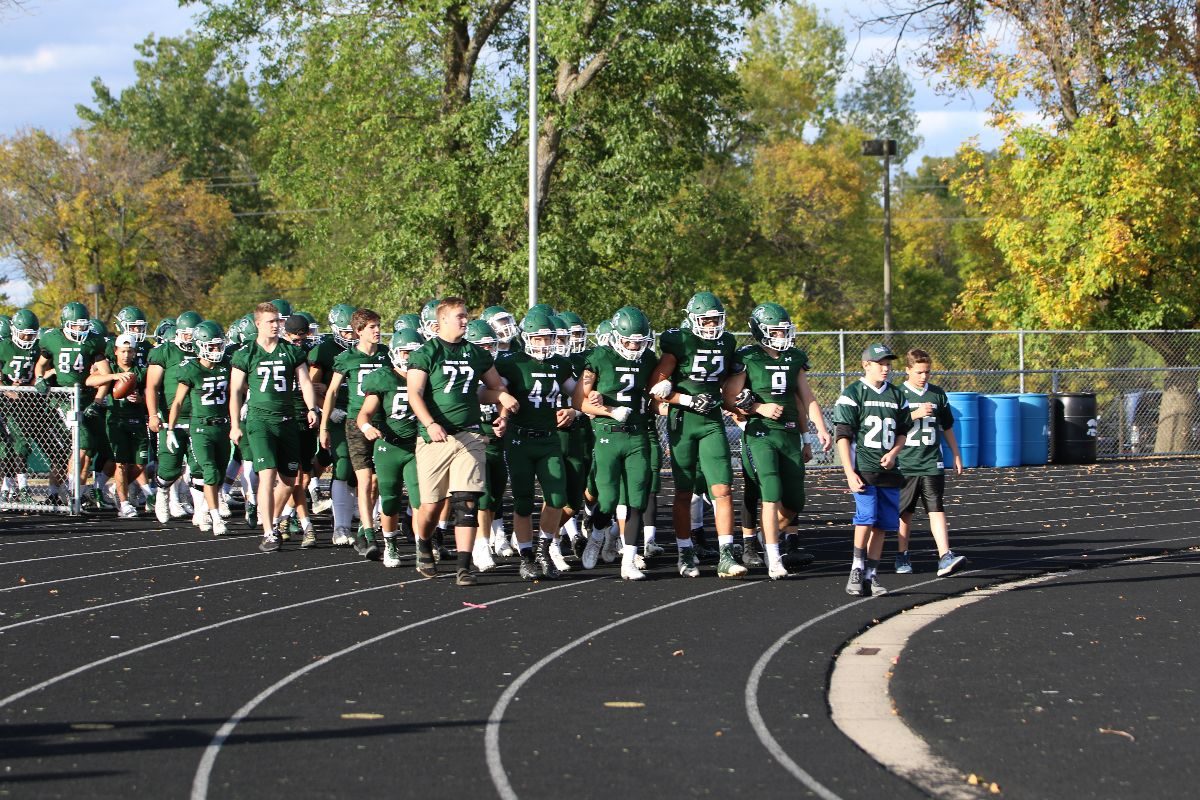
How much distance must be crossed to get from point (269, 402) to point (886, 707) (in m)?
7.65

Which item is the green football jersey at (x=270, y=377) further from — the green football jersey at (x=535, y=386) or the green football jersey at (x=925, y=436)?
the green football jersey at (x=925, y=436)

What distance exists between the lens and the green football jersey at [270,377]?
45.7 feet

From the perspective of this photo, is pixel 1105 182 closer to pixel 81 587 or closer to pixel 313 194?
pixel 313 194

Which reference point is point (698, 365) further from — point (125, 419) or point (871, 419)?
point (125, 419)

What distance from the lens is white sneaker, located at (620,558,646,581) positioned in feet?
39.5

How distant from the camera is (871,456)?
1142cm

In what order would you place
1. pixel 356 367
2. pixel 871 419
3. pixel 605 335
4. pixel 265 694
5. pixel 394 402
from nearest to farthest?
pixel 265 694, pixel 871 419, pixel 605 335, pixel 394 402, pixel 356 367

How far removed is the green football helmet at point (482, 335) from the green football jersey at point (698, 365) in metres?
1.33

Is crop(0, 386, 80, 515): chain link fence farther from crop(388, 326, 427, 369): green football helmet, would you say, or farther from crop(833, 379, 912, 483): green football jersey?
crop(833, 379, 912, 483): green football jersey

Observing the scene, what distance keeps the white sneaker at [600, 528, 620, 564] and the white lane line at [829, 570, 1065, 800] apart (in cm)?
321

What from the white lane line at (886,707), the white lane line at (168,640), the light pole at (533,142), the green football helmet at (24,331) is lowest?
the white lane line at (886,707)

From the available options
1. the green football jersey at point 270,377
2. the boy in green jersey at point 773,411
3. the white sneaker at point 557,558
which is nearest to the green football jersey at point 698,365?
the boy in green jersey at point 773,411

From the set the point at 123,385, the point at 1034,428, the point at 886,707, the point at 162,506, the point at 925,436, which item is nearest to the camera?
the point at 886,707

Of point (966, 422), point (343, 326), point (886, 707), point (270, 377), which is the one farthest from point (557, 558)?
point (966, 422)
